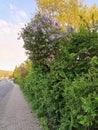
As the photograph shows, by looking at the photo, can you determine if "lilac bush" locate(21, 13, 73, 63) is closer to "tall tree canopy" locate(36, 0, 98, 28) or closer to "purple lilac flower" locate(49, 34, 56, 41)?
"purple lilac flower" locate(49, 34, 56, 41)

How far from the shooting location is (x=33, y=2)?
68.3ft

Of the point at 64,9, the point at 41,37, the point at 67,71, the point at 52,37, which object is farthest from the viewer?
the point at 64,9

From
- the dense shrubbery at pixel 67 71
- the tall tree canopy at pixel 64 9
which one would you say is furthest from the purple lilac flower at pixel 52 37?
the tall tree canopy at pixel 64 9

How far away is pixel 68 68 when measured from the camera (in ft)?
20.3

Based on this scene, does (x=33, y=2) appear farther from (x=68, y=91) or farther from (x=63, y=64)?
(x=68, y=91)

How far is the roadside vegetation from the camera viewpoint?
435 centimetres

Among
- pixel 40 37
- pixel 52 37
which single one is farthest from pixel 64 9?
pixel 52 37

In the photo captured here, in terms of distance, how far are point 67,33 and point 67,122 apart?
119 inches

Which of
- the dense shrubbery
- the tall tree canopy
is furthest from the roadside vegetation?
the tall tree canopy

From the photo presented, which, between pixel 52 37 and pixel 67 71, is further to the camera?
pixel 52 37

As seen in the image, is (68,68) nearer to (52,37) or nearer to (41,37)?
(52,37)

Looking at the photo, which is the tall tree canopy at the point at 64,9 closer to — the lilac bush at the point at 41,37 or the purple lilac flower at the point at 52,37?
the lilac bush at the point at 41,37

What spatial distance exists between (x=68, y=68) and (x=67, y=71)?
0.24 ft

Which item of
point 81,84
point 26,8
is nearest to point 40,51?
point 81,84
